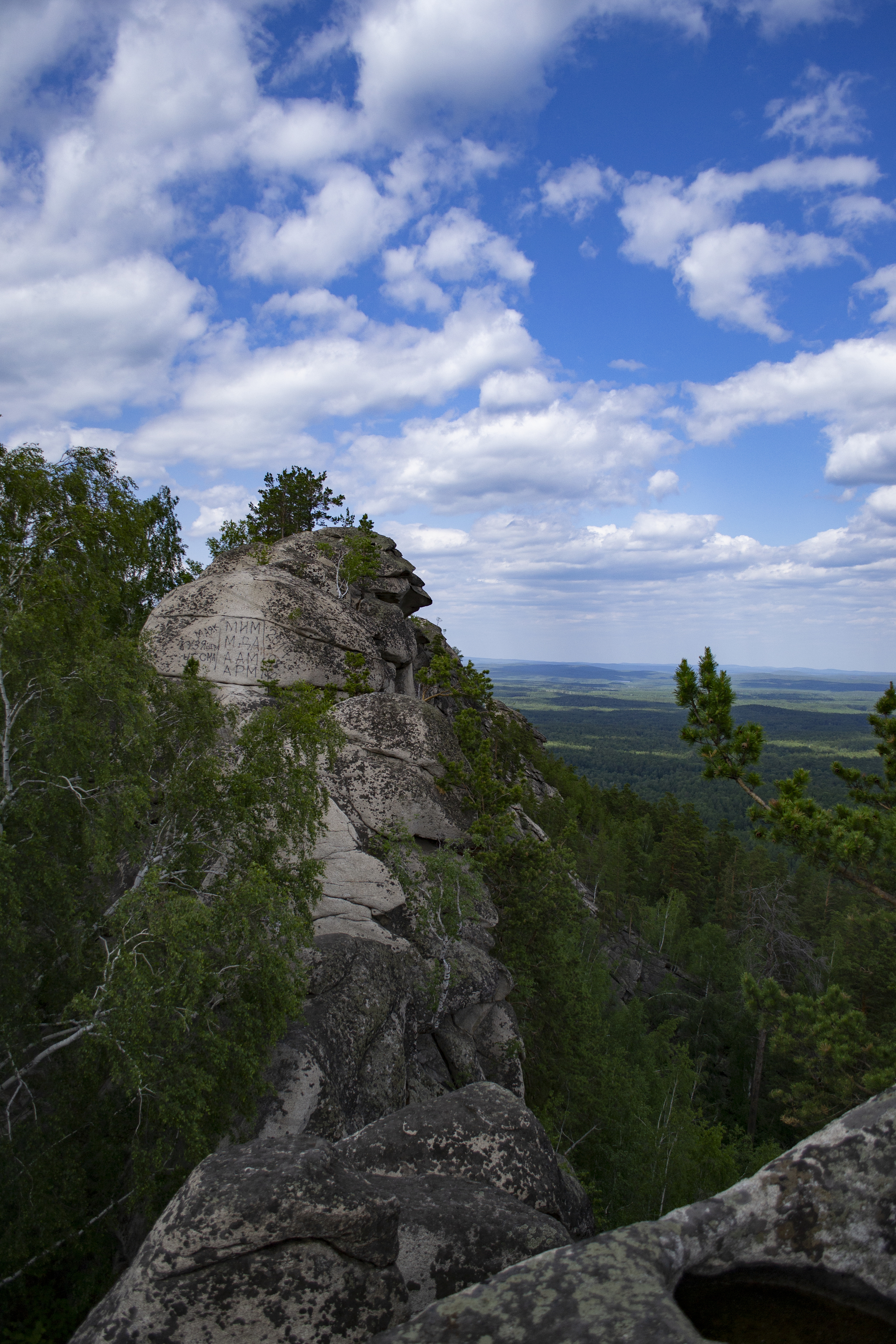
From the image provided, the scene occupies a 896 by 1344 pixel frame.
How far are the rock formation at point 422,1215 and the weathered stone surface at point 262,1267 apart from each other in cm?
1

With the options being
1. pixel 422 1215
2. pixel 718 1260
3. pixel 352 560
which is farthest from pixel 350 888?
pixel 352 560

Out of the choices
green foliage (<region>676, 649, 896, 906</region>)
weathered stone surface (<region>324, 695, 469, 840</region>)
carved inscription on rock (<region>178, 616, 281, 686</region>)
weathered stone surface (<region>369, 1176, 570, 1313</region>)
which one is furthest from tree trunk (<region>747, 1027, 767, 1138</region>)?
weathered stone surface (<region>369, 1176, 570, 1313</region>)

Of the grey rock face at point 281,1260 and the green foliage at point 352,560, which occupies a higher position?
the green foliage at point 352,560

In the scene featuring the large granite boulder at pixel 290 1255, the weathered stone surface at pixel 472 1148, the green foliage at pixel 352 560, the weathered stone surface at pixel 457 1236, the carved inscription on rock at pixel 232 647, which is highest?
the green foliage at pixel 352 560

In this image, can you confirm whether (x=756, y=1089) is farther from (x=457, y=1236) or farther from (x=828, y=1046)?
(x=457, y=1236)

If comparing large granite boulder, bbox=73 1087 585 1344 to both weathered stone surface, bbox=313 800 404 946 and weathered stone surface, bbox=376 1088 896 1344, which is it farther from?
weathered stone surface, bbox=313 800 404 946

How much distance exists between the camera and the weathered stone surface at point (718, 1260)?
3654 mm

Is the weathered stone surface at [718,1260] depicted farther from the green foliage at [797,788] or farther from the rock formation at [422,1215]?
the green foliage at [797,788]

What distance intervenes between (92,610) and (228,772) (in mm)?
3428

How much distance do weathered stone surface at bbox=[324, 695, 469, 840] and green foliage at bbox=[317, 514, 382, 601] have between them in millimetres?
7474

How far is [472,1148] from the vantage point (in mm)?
7488

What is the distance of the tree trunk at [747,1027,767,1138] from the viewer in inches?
1423

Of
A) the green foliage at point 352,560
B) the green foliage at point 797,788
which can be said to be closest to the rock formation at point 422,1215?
the green foliage at point 797,788

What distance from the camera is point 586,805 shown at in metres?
56.6
